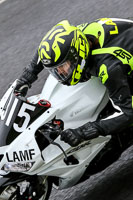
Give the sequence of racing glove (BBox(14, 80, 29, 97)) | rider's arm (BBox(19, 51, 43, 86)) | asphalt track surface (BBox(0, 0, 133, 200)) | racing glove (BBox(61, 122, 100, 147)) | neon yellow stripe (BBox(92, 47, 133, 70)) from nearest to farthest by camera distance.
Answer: racing glove (BBox(61, 122, 100, 147)), neon yellow stripe (BBox(92, 47, 133, 70)), racing glove (BBox(14, 80, 29, 97)), rider's arm (BBox(19, 51, 43, 86)), asphalt track surface (BBox(0, 0, 133, 200))

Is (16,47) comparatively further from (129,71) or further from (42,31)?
(129,71)

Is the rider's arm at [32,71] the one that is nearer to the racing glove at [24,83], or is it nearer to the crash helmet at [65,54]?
the racing glove at [24,83]

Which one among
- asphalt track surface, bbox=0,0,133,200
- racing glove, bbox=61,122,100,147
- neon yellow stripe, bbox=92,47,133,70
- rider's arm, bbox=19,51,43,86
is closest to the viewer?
racing glove, bbox=61,122,100,147

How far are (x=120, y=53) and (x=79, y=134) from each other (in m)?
0.80

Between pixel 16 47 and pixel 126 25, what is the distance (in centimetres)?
389

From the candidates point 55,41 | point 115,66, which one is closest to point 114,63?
point 115,66

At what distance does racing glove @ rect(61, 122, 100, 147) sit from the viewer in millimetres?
4020

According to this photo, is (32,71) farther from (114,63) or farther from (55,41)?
(114,63)

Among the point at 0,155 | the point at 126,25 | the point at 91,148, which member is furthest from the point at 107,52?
the point at 0,155

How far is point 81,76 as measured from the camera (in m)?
4.25

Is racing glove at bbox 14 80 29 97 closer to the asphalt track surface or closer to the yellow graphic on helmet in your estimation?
the yellow graphic on helmet

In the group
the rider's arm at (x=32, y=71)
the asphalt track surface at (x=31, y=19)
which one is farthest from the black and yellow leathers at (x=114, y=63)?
the asphalt track surface at (x=31, y=19)

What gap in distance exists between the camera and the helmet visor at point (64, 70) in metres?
4.10

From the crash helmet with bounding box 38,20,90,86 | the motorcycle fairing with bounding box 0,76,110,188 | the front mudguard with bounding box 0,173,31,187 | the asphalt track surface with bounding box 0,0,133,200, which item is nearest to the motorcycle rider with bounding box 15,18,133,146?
the crash helmet with bounding box 38,20,90,86
